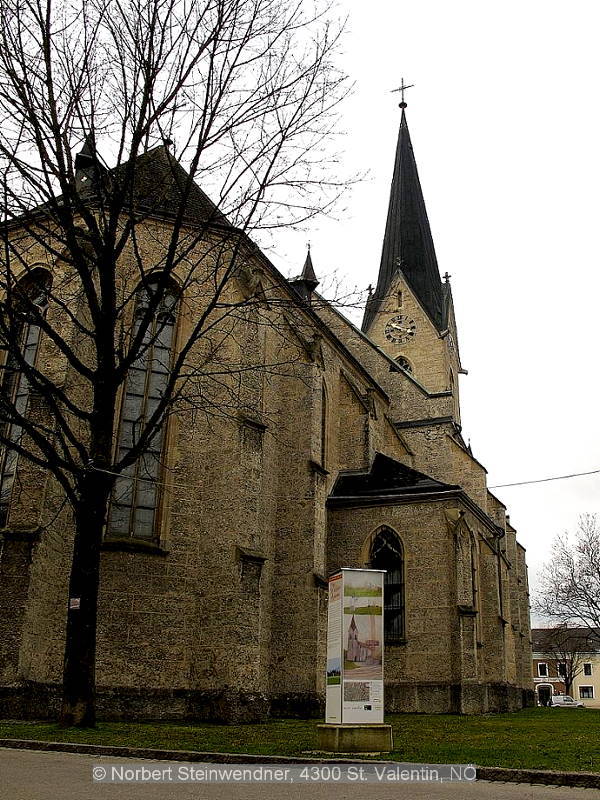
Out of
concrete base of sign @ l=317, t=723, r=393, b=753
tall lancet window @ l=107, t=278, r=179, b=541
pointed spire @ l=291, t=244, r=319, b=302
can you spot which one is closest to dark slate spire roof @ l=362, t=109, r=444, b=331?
pointed spire @ l=291, t=244, r=319, b=302

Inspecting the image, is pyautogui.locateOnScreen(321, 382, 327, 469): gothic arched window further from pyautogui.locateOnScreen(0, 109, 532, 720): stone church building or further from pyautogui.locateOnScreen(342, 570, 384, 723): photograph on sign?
pyautogui.locateOnScreen(342, 570, 384, 723): photograph on sign

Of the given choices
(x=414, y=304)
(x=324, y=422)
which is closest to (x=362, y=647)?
(x=324, y=422)

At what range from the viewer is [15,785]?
6.06 m

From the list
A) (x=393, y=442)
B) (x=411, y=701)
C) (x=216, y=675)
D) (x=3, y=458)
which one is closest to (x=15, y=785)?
(x=216, y=675)

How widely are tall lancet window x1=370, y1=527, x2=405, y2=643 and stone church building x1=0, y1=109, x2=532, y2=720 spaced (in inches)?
1.6

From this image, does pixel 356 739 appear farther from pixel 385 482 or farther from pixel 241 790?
pixel 385 482

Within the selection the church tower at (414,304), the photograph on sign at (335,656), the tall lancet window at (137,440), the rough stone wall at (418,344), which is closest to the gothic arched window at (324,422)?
the tall lancet window at (137,440)

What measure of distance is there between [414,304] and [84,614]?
29.7 meters

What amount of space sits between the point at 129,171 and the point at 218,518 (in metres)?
7.48

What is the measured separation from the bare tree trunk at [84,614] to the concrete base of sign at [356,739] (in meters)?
4.21

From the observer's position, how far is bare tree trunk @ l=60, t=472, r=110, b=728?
450 inches

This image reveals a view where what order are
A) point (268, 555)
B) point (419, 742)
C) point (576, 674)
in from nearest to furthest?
point (419, 742)
point (268, 555)
point (576, 674)

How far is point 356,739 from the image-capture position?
8938 millimetres

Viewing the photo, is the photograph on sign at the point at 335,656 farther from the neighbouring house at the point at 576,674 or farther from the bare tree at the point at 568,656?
the neighbouring house at the point at 576,674
